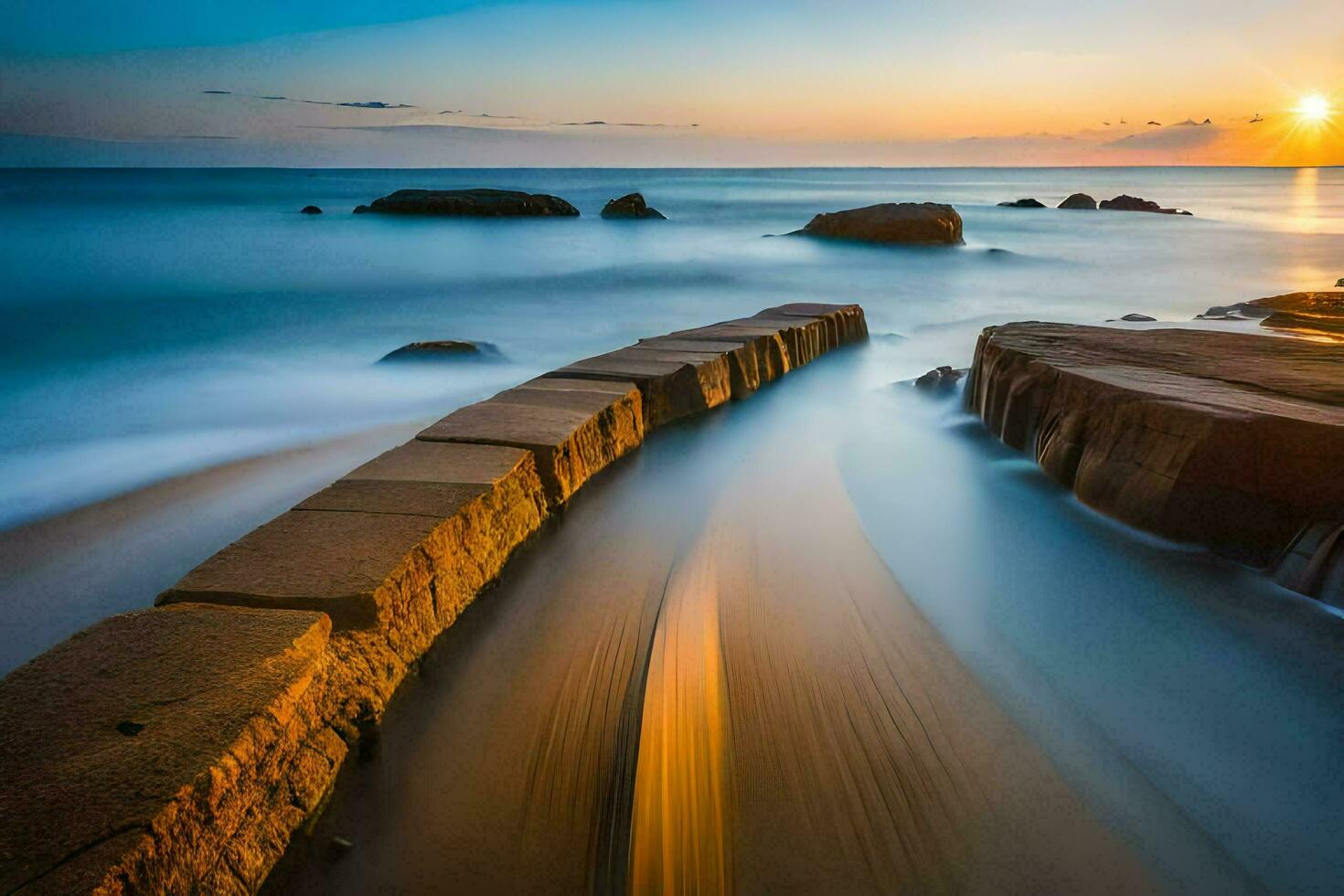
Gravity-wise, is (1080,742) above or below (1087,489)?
below

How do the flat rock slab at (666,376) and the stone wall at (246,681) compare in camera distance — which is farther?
the flat rock slab at (666,376)

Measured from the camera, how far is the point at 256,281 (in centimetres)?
991

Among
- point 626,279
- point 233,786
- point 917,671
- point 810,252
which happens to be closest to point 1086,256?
point 810,252

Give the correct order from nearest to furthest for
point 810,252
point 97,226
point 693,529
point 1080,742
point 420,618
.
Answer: point 1080,742, point 420,618, point 693,529, point 810,252, point 97,226

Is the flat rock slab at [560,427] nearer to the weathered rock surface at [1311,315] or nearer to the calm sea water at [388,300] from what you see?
the calm sea water at [388,300]

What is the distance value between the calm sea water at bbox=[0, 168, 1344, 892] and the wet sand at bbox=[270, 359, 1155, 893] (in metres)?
0.08

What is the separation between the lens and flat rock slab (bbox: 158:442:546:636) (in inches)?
57.9

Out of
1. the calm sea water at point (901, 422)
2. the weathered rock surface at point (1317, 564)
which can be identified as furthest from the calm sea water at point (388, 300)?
the weathered rock surface at point (1317, 564)

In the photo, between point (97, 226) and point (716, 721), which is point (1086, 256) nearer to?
point (716, 721)

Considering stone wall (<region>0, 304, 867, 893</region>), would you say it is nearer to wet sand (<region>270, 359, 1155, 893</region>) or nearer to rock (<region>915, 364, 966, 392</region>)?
wet sand (<region>270, 359, 1155, 893</region>)

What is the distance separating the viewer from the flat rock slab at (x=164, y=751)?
90cm

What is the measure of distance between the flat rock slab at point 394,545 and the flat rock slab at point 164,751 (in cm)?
11

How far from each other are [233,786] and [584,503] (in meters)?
1.59

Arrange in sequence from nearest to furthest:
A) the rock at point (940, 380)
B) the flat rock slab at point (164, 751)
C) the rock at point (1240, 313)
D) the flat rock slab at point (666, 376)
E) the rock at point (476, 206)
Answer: the flat rock slab at point (164, 751) < the flat rock slab at point (666, 376) < the rock at point (940, 380) < the rock at point (1240, 313) < the rock at point (476, 206)
